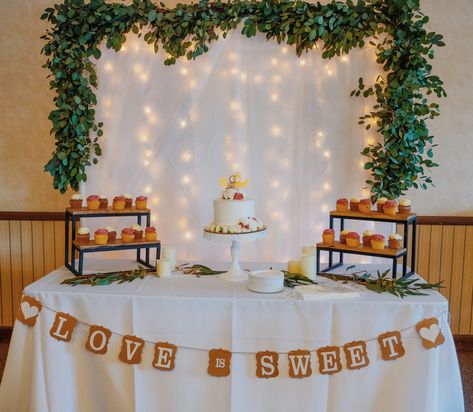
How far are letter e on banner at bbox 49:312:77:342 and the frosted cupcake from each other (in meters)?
1.44

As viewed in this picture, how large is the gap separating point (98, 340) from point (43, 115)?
1777 mm

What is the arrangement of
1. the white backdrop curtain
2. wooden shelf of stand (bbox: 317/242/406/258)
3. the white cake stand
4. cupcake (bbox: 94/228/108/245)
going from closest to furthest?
the white cake stand, wooden shelf of stand (bbox: 317/242/406/258), cupcake (bbox: 94/228/108/245), the white backdrop curtain

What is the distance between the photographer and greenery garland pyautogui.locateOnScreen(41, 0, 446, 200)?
98.2 inches

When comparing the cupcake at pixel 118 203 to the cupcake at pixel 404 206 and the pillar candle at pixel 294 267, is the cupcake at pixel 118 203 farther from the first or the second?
the cupcake at pixel 404 206

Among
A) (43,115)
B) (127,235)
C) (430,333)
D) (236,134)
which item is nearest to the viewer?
(430,333)

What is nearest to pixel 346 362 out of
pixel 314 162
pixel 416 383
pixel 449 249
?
pixel 416 383

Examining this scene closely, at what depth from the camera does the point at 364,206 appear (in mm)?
2369

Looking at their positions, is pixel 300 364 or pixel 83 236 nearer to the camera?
pixel 300 364

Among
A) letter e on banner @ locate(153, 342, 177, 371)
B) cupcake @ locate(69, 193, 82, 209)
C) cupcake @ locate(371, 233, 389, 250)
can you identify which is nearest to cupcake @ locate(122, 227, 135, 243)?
cupcake @ locate(69, 193, 82, 209)

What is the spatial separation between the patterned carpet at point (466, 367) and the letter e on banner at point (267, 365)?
1.19m

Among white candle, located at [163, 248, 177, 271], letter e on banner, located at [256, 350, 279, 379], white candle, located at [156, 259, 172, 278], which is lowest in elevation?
letter e on banner, located at [256, 350, 279, 379]

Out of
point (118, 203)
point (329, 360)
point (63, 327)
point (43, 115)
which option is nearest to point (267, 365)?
point (329, 360)

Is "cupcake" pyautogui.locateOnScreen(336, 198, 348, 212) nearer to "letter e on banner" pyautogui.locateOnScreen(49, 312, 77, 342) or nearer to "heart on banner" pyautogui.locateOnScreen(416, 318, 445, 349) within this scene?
"heart on banner" pyautogui.locateOnScreen(416, 318, 445, 349)

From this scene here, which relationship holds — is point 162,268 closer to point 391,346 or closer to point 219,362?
point 219,362
